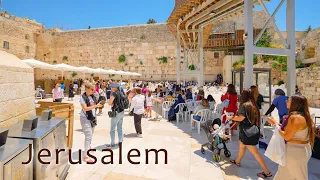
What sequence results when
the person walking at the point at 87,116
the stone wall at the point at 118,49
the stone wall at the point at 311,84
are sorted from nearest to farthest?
the person walking at the point at 87,116
the stone wall at the point at 311,84
the stone wall at the point at 118,49

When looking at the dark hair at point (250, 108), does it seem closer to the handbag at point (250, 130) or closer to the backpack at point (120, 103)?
the handbag at point (250, 130)

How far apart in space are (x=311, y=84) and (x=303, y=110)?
1076cm

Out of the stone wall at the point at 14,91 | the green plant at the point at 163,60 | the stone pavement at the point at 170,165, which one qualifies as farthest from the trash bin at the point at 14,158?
the green plant at the point at 163,60

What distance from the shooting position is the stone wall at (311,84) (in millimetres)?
10703

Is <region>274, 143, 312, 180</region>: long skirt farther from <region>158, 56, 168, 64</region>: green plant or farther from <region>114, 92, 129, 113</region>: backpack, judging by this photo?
<region>158, 56, 168, 64</region>: green plant

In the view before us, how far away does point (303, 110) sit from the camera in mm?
2438

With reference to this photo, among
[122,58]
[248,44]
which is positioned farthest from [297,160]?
[122,58]

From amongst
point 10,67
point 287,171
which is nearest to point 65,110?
point 10,67

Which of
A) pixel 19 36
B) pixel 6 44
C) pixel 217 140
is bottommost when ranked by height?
pixel 217 140

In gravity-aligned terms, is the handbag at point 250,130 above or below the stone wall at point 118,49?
below

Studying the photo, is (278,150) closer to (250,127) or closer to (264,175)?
(250,127)

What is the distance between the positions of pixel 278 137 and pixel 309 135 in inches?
12.9

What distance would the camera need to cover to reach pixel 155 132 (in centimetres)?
588

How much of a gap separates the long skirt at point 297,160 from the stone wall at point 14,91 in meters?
3.33
